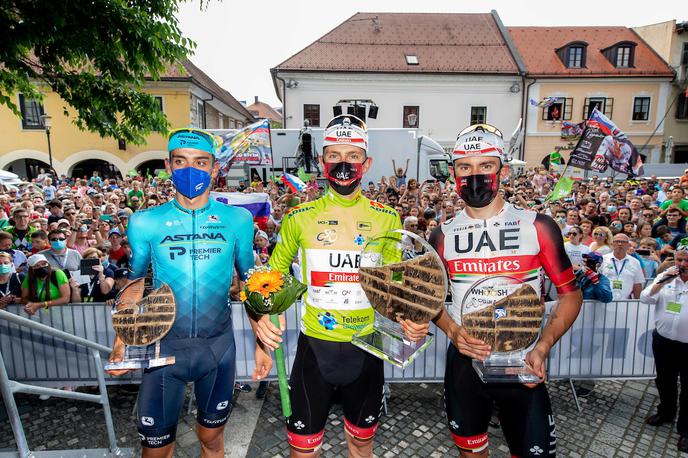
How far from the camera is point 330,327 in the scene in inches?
130

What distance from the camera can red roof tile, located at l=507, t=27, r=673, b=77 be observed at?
34.0m

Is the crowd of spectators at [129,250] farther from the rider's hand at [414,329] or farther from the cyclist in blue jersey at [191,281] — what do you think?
the cyclist in blue jersey at [191,281]

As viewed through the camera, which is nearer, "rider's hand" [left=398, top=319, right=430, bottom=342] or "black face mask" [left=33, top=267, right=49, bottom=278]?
"rider's hand" [left=398, top=319, right=430, bottom=342]

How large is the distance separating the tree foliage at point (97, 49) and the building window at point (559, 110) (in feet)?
107

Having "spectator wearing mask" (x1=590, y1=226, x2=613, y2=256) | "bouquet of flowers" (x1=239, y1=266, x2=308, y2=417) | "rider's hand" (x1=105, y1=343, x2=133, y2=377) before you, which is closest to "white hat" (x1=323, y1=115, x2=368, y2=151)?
"bouquet of flowers" (x1=239, y1=266, x2=308, y2=417)

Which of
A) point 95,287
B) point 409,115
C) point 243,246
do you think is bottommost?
point 95,287

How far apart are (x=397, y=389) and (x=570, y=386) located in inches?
89.6

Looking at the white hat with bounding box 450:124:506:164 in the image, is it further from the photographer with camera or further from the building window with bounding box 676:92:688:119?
the building window with bounding box 676:92:688:119

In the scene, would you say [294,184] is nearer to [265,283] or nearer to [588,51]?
[265,283]

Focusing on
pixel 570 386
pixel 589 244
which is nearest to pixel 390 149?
pixel 589 244

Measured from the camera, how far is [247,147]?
1115 cm

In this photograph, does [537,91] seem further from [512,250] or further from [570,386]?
[512,250]

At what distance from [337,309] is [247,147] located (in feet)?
28.3

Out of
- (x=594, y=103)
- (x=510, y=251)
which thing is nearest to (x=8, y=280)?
(x=510, y=251)
